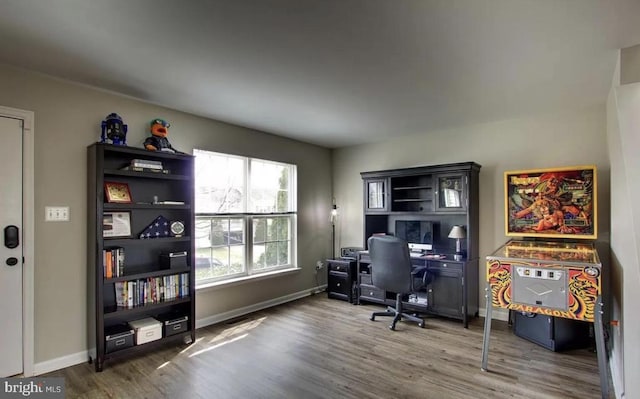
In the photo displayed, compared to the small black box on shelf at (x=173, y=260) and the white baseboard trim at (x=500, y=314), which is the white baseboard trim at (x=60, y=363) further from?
the white baseboard trim at (x=500, y=314)

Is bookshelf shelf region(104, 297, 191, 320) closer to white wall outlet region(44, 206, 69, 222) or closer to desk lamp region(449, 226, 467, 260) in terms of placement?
white wall outlet region(44, 206, 69, 222)

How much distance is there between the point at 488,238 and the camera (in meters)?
4.24

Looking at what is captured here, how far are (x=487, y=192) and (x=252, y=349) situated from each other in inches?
134

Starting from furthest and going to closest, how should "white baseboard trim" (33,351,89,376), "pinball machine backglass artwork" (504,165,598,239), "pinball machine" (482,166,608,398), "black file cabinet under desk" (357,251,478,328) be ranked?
"black file cabinet under desk" (357,251,478,328)
"pinball machine backglass artwork" (504,165,598,239)
"white baseboard trim" (33,351,89,376)
"pinball machine" (482,166,608,398)

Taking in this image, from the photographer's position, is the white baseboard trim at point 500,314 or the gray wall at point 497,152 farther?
the white baseboard trim at point 500,314

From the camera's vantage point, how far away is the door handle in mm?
2582

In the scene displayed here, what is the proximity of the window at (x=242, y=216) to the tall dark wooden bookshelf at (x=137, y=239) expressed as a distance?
0.39m

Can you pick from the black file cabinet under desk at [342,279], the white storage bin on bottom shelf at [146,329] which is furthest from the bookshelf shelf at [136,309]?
the black file cabinet under desk at [342,279]

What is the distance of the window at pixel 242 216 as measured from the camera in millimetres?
3961

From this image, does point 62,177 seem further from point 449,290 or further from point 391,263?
point 449,290

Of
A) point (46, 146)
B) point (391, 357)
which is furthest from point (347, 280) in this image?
point (46, 146)

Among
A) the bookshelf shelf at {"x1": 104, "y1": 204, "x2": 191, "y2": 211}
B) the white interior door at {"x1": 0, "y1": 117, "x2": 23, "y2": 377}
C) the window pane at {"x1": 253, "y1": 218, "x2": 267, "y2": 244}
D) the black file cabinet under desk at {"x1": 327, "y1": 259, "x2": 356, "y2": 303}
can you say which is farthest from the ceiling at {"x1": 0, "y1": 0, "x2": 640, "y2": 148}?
the black file cabinet under desk at {"x1": 327, "y1": 259, "x2": 356, "y2": 303}

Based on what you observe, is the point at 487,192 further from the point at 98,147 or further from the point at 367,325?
the point at 98,147

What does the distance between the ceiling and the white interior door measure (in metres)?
0.65
